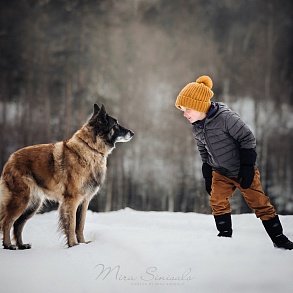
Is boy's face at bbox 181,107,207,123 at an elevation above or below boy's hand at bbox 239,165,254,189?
above

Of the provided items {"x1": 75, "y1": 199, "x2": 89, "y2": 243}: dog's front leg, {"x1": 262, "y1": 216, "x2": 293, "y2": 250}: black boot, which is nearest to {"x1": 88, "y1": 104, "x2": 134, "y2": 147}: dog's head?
{"x1": 75, "y1": 199, "x2": 89, "y2": 243}: dog's front leg

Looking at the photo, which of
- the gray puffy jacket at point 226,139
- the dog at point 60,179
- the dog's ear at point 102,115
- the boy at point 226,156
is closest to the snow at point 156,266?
the boy at point 226,156

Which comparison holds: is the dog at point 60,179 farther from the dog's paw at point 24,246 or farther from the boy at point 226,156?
the boy at point 226,156

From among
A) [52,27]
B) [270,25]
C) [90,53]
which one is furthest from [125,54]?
[270,25]

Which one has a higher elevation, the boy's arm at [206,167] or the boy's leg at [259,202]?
the boy's arm at [206,167]

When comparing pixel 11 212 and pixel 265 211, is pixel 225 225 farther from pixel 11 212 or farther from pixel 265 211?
pixel 11 212

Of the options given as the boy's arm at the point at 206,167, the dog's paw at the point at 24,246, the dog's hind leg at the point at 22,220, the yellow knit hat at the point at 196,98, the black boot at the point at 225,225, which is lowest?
the dog's paw at the point at 24,246

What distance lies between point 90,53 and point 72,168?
481 inches

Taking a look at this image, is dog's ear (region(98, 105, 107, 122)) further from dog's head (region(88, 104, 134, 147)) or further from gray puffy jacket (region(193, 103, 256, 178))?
gray puffy jacket (region(193, 103, 256, 178))

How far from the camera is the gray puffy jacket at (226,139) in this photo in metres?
2.96

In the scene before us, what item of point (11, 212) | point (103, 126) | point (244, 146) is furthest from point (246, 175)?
point (11, 212)

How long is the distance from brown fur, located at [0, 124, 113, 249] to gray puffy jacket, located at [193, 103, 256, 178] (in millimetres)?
1389

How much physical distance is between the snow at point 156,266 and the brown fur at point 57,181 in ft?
1.45

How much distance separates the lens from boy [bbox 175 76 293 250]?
2896 millimetres
